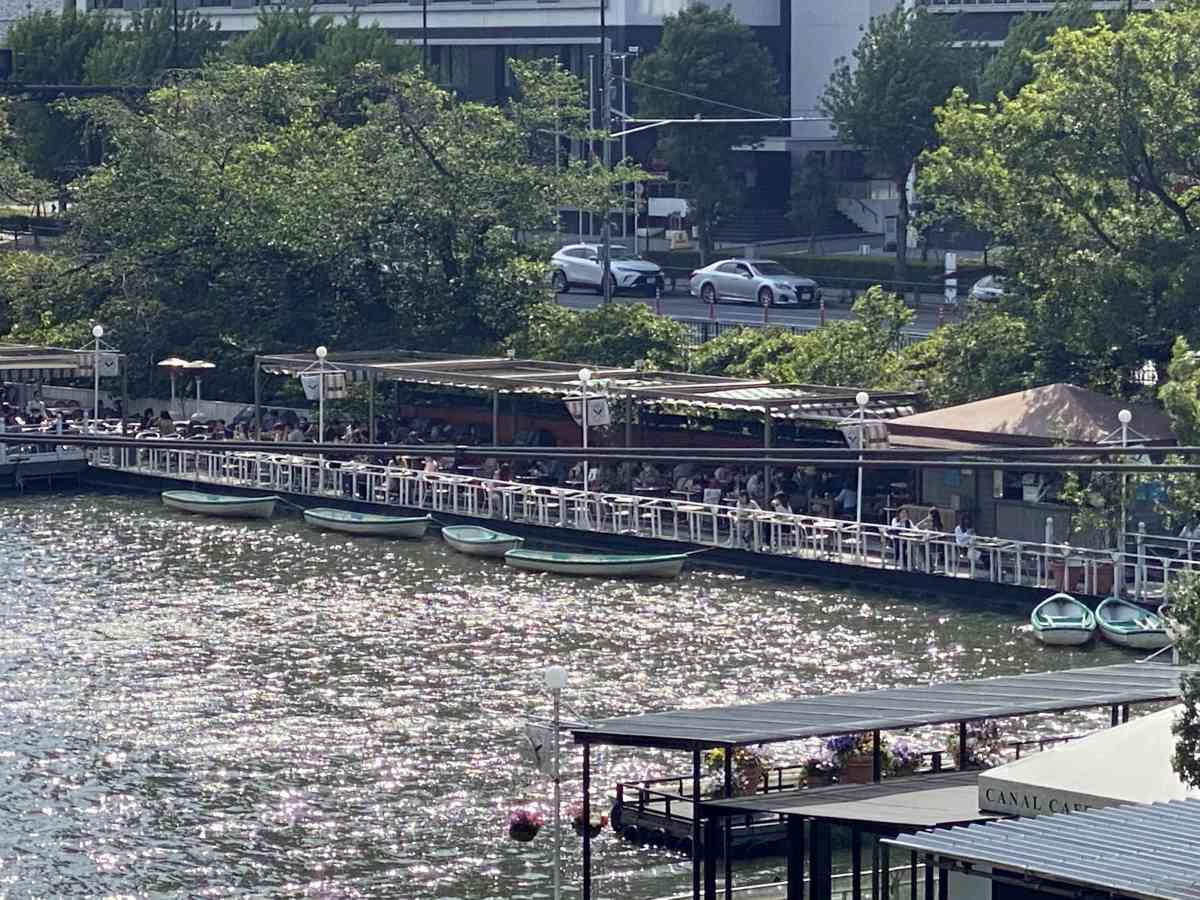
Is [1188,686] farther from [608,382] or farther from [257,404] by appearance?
[257,404]

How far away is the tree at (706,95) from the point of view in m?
83.9

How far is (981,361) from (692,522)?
6338 millimetres

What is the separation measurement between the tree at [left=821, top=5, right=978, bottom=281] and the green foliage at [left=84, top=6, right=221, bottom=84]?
23.4 metres

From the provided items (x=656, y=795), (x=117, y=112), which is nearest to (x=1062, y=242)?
(x=656, y=795)

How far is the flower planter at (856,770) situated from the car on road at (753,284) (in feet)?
143

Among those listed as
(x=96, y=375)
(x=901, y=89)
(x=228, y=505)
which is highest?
(x=901, y=89)

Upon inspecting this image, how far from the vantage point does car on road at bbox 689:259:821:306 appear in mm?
72875

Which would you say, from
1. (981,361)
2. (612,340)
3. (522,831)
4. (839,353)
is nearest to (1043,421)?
(981,361)

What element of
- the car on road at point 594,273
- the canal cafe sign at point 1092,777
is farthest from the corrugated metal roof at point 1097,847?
the car on road at point 594,273

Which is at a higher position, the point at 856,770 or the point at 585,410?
the point at 585,410

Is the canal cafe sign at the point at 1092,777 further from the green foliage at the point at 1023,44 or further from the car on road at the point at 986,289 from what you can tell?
the green foliage at the point at 1023,44

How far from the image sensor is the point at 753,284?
7350cm

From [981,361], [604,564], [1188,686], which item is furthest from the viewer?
[981,361]

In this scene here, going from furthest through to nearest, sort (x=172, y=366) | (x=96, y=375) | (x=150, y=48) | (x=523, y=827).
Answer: (x=150, y=48)
(x=172, y=366)
(x=96, y=375)
(x=523, y=827)
